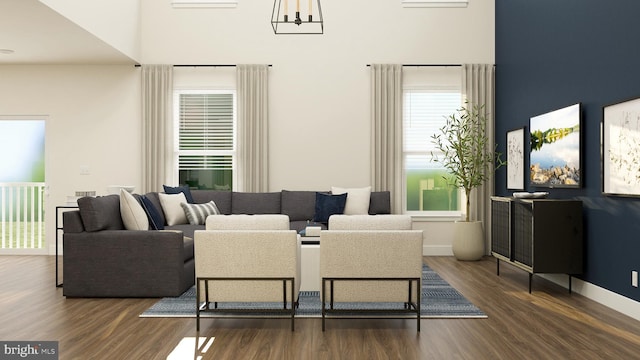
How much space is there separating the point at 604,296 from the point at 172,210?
188 inches

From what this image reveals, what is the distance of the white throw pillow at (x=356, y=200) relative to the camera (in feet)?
23.7

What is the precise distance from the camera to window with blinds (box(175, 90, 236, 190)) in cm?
810

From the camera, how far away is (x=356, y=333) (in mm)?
3822

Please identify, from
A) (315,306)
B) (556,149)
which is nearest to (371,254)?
(315,306)

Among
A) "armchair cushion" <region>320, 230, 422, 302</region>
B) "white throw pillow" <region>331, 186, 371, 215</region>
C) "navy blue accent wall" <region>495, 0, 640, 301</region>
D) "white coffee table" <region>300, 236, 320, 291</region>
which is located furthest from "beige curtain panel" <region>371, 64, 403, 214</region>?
"armchair cushion" <region>320, 230, 422, 302</region>

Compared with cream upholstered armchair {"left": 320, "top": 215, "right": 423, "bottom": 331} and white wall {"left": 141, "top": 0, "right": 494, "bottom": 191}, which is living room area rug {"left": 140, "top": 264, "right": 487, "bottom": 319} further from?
white wall {"left": 141, "top": 0, "right": 494, "bottom": 191}

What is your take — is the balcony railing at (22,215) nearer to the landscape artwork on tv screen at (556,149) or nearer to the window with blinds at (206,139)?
the window with blinds at (206,139)

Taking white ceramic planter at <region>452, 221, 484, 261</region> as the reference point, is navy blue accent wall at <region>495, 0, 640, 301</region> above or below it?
above

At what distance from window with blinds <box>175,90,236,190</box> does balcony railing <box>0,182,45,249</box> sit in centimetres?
210

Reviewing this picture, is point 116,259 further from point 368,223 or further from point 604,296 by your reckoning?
point 604,296

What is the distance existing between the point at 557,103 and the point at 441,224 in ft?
9.23

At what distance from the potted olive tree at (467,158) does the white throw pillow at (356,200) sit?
122 cm

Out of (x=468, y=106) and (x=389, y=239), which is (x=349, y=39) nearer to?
(x=468, y=106)

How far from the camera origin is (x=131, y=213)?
208 inches
